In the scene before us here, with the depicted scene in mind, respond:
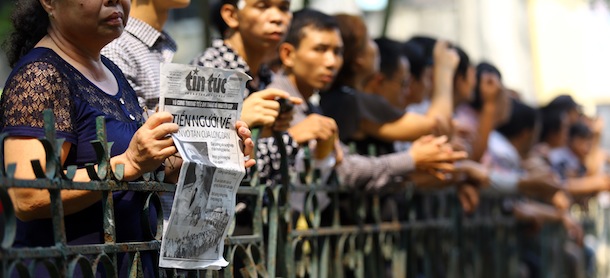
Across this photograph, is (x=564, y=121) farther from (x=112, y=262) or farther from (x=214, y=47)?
(x=112, y=262)

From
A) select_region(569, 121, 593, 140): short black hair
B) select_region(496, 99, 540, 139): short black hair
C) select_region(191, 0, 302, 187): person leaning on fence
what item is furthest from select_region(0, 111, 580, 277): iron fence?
select_region(569, 121, 593, 140): short black hair

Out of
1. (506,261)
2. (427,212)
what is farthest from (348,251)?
(506,261)

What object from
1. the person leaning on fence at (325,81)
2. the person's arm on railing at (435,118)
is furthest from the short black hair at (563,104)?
the person leaning on fence at (325,81)

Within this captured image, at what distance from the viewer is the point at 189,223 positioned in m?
4.07

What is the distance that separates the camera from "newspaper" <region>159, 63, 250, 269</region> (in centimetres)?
396

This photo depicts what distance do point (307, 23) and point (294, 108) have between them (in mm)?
1269

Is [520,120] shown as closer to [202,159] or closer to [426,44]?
[426,44]

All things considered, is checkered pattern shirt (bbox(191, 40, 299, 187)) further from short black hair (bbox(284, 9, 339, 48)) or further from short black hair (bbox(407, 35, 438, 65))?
short black hair (bbox(407, 35, 438, 65))

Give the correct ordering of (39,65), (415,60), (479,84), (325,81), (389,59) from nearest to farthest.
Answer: (39,65) < (325,81) < (389,59) < (415,60) < (479,84)

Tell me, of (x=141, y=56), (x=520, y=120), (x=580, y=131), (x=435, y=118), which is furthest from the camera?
(x=580, y=131)

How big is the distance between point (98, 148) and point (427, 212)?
4680 millimetres

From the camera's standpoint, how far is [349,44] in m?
7.26

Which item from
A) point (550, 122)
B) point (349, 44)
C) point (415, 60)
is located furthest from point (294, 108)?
point (550, 122)

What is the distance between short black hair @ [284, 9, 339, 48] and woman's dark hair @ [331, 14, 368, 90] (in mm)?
524
